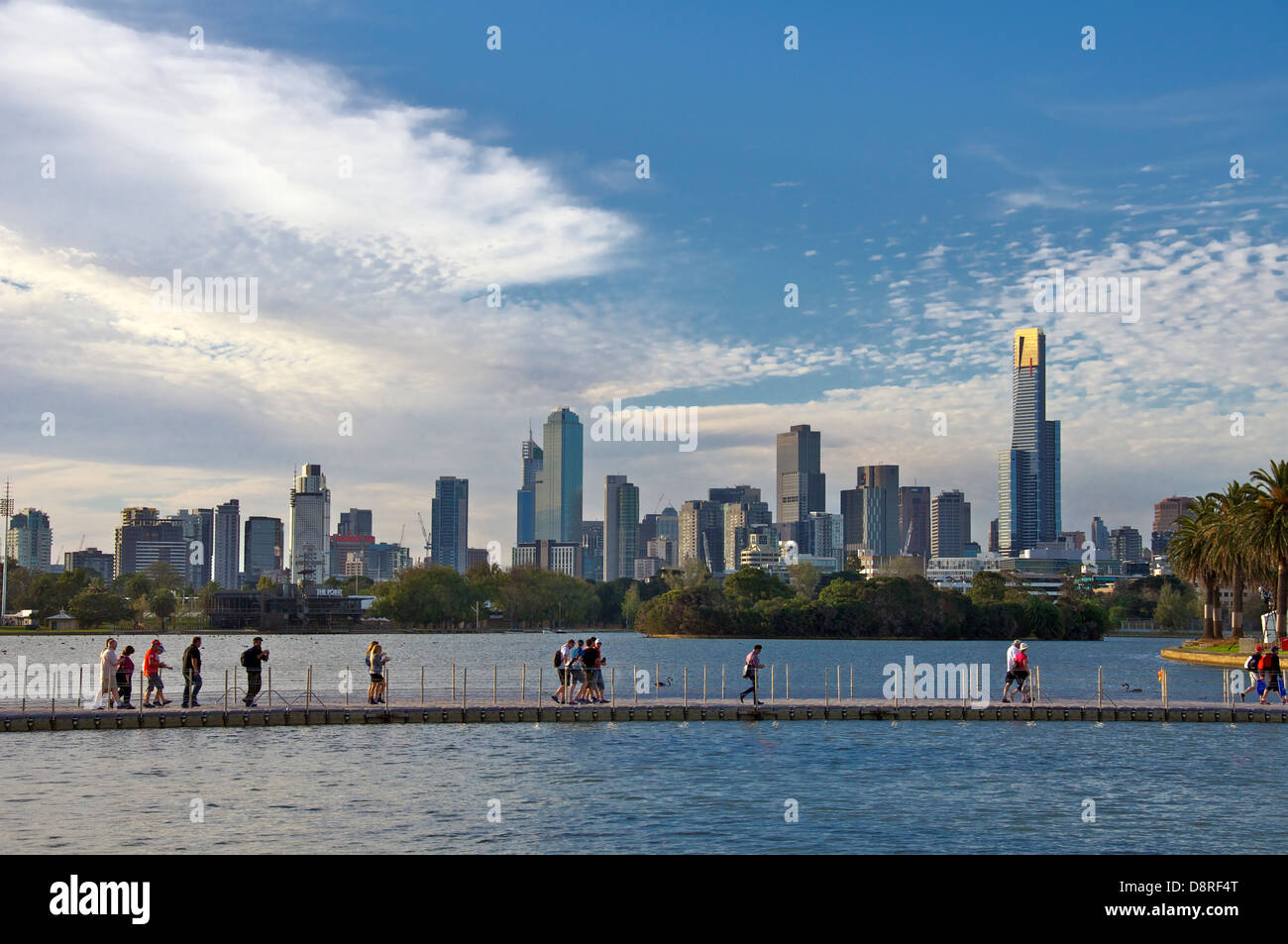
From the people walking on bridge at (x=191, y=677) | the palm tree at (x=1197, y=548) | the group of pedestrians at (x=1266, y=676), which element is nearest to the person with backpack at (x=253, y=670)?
the people walking on bridge at (x=191, y=677)

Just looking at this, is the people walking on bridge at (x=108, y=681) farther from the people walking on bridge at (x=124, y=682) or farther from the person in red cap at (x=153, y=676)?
the person in red cap at (x=153, y=676)

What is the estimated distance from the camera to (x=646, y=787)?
31.4 meters

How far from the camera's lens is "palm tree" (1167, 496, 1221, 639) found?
110 metres

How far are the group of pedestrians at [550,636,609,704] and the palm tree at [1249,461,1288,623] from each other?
60578 mm

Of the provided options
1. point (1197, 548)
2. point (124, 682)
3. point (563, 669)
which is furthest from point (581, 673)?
point (1197, 548)

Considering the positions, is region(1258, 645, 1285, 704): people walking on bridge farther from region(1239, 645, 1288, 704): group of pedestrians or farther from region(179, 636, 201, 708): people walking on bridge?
region(179, 636, 201, 708): people walking on bridge

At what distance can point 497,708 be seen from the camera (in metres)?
43.0

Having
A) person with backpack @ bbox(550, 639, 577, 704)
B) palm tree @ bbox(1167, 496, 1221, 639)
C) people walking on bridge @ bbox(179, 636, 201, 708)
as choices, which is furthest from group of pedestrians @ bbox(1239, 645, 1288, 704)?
palm tree @ bbox(1167, 496, 1221, 639)

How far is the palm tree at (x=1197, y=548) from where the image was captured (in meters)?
110

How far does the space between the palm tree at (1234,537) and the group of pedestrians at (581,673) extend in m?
62.6

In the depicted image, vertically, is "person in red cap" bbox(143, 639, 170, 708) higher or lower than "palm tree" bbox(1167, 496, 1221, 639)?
lower

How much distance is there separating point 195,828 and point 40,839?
287cm

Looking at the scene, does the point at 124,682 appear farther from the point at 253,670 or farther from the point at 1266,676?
the point at 1266,676
